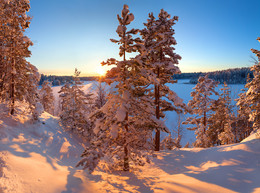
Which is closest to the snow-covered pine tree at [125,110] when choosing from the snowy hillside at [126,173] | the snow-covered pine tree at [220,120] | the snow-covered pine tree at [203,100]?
the snowy hillside at [126,173]

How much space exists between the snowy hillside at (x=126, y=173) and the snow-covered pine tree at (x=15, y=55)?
229 cm

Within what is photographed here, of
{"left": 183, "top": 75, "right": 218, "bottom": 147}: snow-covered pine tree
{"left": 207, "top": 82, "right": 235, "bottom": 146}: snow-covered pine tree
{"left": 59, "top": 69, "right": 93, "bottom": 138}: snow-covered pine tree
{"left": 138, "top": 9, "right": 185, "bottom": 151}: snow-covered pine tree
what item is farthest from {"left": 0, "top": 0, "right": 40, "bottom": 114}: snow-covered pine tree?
{"left": 207, "top": 82, "right": 235, "bottom": 146}: snow-covered pine tree

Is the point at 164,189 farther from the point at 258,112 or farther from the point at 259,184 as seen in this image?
the point at 258,112

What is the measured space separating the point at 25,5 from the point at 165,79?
14838mm

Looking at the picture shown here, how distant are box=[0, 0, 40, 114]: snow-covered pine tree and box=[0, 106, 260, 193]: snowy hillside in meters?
2.29

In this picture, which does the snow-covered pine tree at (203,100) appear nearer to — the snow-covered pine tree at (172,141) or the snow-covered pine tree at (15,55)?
the snow-covered pine tree at (172,141)

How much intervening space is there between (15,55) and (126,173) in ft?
47.0

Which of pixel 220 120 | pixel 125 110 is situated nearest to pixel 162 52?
pixel 125 110

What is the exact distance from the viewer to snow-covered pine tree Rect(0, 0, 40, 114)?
13.2m

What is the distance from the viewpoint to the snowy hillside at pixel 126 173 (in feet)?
21.5

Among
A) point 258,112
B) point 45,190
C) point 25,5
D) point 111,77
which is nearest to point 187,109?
point 258,112

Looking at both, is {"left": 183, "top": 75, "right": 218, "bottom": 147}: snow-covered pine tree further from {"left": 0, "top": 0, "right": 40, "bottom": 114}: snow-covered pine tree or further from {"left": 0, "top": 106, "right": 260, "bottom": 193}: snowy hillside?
{"left": 0, "top": 0, "right": 40, "bottom": 114}: snow-covered pine tree

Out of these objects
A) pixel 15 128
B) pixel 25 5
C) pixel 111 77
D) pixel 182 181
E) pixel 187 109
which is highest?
pixel 25 5

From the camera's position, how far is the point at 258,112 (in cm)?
1230
